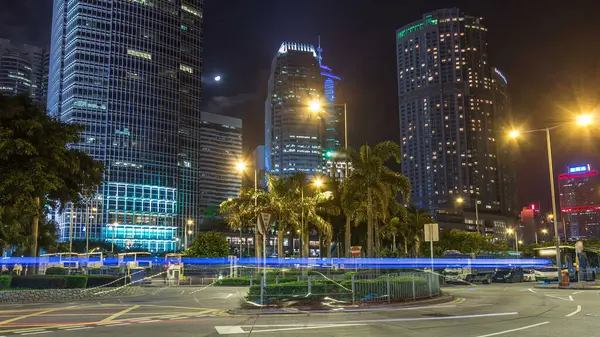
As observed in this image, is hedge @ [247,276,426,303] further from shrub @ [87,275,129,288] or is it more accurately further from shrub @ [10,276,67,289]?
shrub @ [87,275,129,288]

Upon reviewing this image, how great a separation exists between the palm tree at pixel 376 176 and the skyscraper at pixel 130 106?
116m

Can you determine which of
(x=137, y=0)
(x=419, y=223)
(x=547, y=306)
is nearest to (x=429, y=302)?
(x=547, y=306)

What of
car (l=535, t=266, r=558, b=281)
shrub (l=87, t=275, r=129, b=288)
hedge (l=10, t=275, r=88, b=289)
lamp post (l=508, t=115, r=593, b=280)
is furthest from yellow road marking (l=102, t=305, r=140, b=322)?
car (l=535, t=266, r=558, b=281)

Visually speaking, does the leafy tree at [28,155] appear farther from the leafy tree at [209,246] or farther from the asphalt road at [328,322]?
the leafy tree at [209,246]

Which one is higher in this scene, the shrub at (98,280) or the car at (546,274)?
the shrub at (98,280)

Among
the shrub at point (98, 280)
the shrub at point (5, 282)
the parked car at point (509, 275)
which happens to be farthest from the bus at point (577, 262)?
the shrub at point (5, 282)

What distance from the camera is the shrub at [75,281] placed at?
31.3 meters

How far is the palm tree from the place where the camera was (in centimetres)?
3697

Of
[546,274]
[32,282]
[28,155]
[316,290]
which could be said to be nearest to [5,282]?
[32,282]

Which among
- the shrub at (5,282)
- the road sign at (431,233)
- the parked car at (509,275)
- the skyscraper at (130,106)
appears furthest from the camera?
the skyscraper at (130,106)

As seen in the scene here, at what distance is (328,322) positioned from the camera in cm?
1628

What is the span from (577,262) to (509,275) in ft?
21.5

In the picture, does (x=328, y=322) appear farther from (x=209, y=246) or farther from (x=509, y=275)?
(x=209, y=246)

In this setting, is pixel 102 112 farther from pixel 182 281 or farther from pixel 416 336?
pixel 416 336
